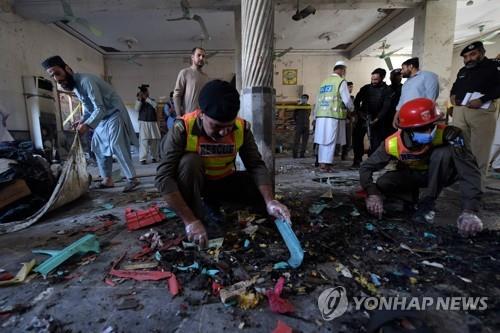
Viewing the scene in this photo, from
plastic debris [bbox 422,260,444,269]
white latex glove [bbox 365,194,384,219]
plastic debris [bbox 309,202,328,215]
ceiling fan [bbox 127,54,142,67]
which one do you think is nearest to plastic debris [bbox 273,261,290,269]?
plastic debris [bbox 422,260,444,269]

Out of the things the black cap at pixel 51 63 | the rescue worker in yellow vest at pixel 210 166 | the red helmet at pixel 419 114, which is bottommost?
the rescue worker in yellow vest at pixel 210 166

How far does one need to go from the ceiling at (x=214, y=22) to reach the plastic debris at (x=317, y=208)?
190 inches

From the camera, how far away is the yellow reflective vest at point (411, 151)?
209cm

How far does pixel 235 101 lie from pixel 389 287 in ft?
4.05

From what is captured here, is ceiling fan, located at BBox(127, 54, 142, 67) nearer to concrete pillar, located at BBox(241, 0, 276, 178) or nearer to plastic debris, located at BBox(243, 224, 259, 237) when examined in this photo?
concrete pillar, located at BBox(241, 0, 276, 178)

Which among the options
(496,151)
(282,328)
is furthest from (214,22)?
(282,328)

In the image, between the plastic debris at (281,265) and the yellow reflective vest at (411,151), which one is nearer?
the plastic debris at (281,265)

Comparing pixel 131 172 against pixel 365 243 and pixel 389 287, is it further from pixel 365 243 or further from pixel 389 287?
pixel 389 287

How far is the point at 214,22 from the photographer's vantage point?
7.71 meters

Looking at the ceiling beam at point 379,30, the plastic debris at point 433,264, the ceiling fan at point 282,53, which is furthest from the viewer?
the ceiling fan at point 282,53

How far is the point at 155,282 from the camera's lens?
139cm

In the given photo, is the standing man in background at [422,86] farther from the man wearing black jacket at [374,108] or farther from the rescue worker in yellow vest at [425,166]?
the rescue worker in yellow vest at [425,166]

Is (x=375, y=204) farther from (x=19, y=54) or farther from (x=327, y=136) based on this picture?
(x=19, y=54)

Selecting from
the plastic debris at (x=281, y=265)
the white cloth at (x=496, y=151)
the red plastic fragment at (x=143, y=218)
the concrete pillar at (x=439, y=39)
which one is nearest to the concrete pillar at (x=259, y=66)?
the red plastic fragment at (x=143, y=218)
